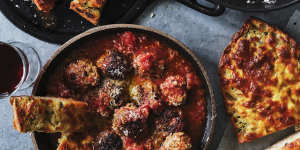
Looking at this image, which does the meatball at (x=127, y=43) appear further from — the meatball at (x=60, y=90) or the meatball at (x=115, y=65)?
the meatball at (x=60, y=90)

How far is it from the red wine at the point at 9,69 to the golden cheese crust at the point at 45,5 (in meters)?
0.58

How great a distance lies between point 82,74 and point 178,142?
4.10 feet

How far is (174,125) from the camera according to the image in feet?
13.5

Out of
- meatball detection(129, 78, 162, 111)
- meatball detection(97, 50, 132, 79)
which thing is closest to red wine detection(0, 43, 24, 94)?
meatball detection(97, 50, 132, 79)

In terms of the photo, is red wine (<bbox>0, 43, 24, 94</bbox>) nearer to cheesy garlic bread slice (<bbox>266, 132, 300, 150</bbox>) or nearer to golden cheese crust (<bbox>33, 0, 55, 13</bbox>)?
golden cheese crust (<bbox>33, 0, 55, 13</bbox>)

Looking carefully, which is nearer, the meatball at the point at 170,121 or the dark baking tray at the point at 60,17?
the meatball at the point at 170,121

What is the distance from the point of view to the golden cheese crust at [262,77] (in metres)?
4.32

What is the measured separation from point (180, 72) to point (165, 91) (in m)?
0.28

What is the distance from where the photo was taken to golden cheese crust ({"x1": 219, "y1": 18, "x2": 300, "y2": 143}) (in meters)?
4.32

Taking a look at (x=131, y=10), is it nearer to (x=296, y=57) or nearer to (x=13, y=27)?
(x=13, y=27)

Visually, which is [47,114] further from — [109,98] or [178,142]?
[178,142]

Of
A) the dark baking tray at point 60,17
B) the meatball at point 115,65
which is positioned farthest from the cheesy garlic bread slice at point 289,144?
the dark baking tray at point 60,17

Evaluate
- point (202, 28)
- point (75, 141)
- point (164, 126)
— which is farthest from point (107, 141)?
point (202, 28)

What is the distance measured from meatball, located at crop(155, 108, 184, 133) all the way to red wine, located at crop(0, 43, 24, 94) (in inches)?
67.7
